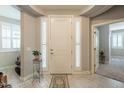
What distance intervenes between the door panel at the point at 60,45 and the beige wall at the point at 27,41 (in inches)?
31.2

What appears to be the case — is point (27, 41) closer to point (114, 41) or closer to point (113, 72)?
point (113, 72)

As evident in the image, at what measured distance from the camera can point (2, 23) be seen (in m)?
7.85

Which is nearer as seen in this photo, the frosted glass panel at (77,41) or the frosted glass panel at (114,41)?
the frosted glass panel at (77,41)

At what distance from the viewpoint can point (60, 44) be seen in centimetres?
677

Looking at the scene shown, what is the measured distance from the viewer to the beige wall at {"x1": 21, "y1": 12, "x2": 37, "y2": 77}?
219 inches

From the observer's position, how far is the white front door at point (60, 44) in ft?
22.1

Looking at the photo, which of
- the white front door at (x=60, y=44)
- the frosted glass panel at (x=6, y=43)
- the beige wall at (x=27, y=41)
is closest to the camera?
the beige wall at (x=27, y=41)

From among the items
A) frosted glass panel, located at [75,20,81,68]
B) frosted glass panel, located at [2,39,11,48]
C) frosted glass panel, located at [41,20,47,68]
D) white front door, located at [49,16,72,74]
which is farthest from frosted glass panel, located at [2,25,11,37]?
frosted glass panel, located at [75,20,81,68]

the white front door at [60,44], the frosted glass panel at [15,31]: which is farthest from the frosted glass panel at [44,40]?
the frosted glass panel at [15,31]

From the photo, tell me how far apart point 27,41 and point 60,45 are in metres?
1.45

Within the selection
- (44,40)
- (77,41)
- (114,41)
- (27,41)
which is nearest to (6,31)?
(44,40)

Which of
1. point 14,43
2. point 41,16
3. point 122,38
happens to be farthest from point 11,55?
point 122,38

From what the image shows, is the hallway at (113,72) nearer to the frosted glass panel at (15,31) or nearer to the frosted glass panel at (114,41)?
the frosted glass panel at (15,31)
